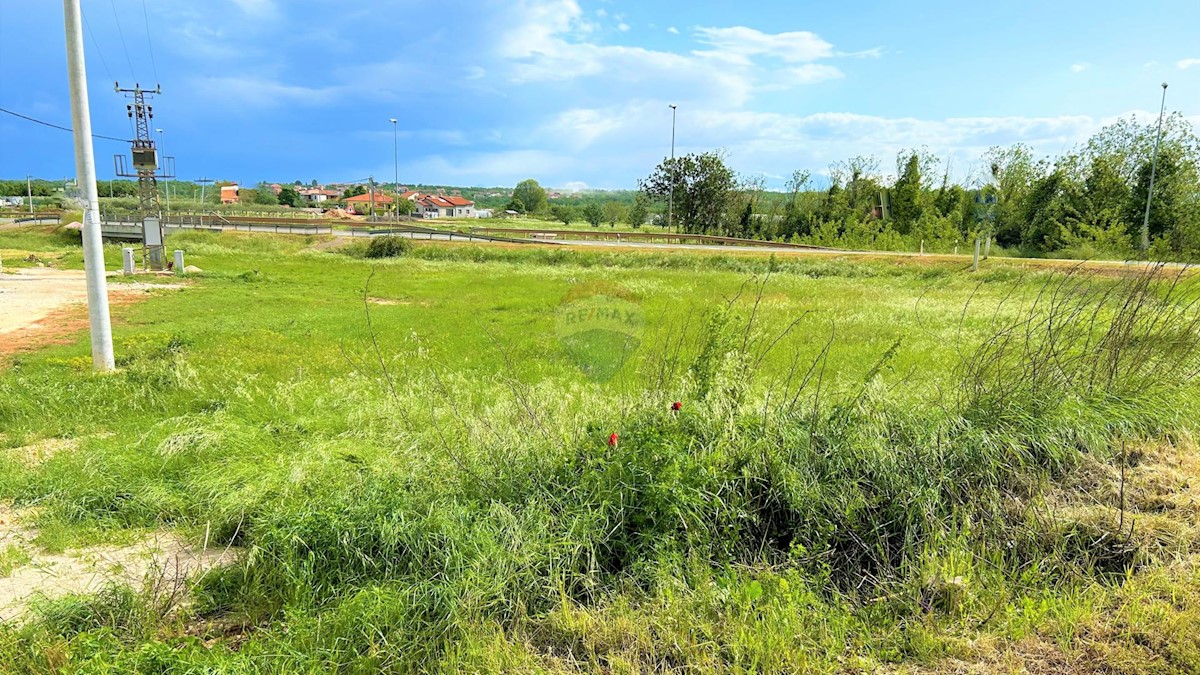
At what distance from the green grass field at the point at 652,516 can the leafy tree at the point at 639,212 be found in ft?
196

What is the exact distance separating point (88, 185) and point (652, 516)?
963 cm

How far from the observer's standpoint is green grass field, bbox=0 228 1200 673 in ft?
9.94

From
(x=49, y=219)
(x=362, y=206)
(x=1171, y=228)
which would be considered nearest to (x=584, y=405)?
(x=1171, y=228)

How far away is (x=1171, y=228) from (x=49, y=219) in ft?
255

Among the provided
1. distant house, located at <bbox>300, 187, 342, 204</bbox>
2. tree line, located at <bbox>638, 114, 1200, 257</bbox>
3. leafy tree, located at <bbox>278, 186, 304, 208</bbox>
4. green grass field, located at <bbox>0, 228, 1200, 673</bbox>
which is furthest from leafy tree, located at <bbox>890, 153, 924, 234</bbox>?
distant house, located at <bbox>300, 187, 342, 204</bbox>

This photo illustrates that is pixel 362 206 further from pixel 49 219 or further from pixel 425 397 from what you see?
pixel 425 397

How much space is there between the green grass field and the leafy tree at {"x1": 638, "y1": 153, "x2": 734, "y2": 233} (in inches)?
2064

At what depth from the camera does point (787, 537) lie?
4.04 meters

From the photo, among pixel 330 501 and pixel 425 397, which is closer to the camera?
pixel 330 501

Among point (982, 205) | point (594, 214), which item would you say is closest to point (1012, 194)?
point (982, 205)

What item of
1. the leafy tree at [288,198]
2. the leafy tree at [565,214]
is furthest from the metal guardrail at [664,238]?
the leafy tree at [288,198]

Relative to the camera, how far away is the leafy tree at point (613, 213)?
8531 centimetres

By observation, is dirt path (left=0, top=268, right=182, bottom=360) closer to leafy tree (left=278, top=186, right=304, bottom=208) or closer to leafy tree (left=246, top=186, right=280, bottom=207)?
leafy tree (left=246, top=186, right=280, bottom=207)

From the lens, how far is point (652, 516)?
375cm
